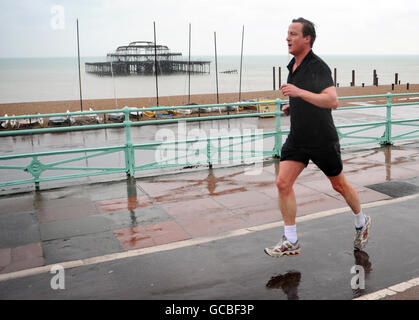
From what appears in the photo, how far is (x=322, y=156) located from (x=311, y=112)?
1.37ft

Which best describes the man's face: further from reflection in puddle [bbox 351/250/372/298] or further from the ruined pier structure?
the ruined pier structure

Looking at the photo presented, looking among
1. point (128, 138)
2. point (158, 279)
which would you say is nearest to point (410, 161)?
point (128, 138)

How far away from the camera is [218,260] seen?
4520 mm

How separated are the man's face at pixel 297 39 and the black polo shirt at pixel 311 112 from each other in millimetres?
103

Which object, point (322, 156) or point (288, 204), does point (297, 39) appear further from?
point (288, 204)

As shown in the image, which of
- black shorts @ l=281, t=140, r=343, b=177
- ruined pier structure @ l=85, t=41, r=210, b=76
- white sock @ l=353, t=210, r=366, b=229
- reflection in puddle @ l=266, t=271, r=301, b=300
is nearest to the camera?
reflection in puddle @ l=266, t=271, r=301, b=300

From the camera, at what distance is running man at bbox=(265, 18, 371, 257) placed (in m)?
4.16

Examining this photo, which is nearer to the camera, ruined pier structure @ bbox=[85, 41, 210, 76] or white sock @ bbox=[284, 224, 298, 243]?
white sock @ bbox=[284, 224, 298, 243]

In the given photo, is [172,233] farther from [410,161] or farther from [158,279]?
[410,161]

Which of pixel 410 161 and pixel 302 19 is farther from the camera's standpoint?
pixel 410 161

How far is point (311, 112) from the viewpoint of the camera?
426 cm

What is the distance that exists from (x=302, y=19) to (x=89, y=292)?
3.04 metres

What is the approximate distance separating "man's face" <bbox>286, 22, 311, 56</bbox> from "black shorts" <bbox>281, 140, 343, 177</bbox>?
0.90 meters

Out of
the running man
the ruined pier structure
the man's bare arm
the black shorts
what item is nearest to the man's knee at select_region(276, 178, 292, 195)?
the running man
